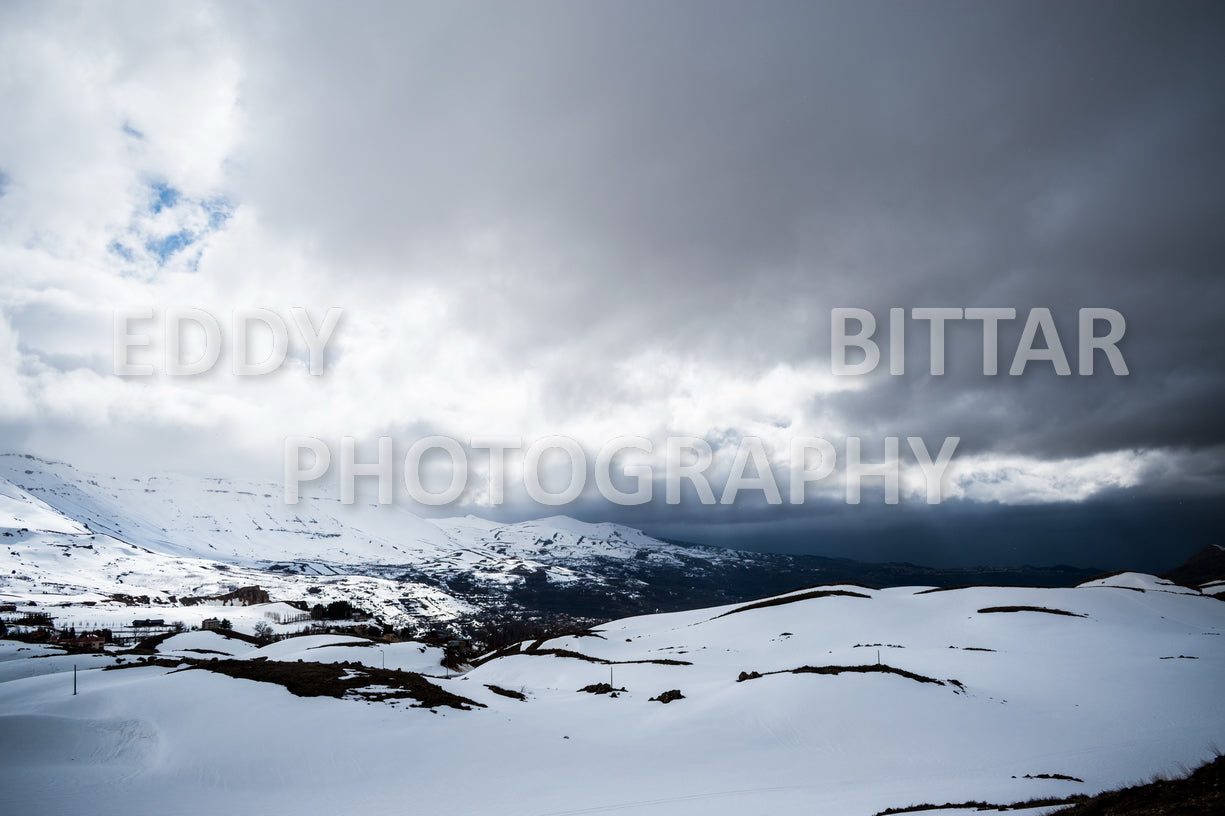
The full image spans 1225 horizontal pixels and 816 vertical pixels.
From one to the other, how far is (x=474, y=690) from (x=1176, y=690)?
40334 millimetres

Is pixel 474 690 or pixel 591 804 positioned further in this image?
pixel 474 690

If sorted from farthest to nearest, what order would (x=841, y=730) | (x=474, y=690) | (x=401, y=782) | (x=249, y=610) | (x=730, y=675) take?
(x=249, y=610), (x=730, y=675), (x=474, y=690), (x=841, y=730), (x=401, y=782)

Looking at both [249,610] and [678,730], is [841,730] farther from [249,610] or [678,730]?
[249,610]

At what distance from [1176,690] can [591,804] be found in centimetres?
3493

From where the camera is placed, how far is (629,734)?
1088 inches

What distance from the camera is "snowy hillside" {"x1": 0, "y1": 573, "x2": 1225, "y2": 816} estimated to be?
1967cm

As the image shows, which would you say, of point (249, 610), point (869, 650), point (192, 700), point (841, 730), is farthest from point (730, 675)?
point (249, 610)

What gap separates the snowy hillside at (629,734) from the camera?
1967cm

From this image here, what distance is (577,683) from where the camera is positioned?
45.0 m

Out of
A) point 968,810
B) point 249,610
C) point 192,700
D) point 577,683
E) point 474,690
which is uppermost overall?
point 968,810

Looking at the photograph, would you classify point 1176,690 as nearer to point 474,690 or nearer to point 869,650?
point 869,650

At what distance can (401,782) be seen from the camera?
70.6 ft

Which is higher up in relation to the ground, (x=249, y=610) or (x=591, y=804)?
(x=591, y=804)

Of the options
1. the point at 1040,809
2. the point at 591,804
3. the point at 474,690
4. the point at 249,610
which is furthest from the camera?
the point at 249,610
